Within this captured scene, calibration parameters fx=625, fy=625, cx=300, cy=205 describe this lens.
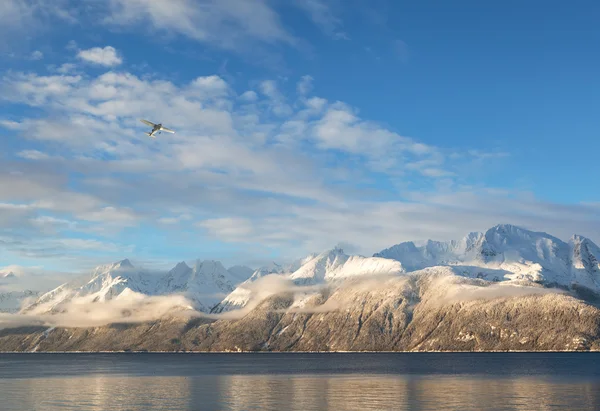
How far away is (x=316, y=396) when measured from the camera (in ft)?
419

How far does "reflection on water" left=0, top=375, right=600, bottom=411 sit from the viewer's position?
10881 centimetres

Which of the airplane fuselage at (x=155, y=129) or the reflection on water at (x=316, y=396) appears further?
the airplane fuselage at (x=155, y=129)

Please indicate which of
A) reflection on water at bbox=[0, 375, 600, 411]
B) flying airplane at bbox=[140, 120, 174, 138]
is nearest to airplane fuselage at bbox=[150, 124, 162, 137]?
flying airplane at bbox=[140, 120, 174, 138]

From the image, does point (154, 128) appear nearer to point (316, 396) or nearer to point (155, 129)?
point (155, 129)

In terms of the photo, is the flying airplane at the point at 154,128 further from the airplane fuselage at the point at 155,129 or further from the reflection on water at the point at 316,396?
the reflection on water at the point at 316,396

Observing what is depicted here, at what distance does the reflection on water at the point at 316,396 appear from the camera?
10881 centimetres

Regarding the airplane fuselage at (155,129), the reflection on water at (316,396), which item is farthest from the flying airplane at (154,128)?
the reflection on water at (316,396)

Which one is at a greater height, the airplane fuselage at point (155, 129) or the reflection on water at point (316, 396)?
the airplane fuselage at point (155, 129)

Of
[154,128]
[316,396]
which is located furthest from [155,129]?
[316,396]

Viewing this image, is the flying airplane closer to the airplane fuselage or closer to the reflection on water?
the airplane fuselage

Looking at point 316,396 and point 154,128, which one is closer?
point 316,396

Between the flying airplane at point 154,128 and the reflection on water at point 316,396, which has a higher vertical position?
the flying airplane at point 154,128

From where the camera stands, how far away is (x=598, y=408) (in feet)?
328

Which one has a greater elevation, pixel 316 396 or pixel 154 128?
pixel 154 128
